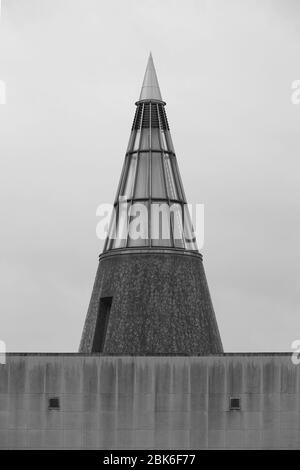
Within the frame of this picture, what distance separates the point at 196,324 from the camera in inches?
2648

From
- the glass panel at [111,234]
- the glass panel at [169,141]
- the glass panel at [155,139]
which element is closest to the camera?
the glass panel at [111,234]

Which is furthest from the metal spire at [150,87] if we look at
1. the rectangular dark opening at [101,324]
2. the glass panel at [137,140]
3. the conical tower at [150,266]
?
the rectangular dark opening at [101,324]

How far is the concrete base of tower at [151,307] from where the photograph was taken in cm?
6631

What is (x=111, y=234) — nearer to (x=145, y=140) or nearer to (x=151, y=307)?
(x=151, y=307)

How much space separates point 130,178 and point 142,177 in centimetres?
Result: 71

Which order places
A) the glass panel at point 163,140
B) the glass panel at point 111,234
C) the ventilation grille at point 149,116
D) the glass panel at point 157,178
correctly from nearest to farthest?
1. the glass panel at point 111,234
2. the glass panel at point 157,178
3. the ventilation grille at point 149,116
4. the glass panel at point 163,140

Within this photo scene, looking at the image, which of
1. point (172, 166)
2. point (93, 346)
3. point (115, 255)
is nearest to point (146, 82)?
point (172, 166)

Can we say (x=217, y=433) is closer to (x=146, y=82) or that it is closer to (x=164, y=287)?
(x=164, y=287)

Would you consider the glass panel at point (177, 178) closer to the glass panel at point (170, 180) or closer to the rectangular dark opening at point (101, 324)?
the glass panel at point (170, 180)

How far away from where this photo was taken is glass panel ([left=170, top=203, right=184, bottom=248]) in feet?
226

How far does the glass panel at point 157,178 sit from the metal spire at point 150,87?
2925 millimetres

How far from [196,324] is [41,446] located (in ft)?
38.2

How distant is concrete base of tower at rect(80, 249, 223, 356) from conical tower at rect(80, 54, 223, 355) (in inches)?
1.8

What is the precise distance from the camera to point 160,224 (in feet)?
227
